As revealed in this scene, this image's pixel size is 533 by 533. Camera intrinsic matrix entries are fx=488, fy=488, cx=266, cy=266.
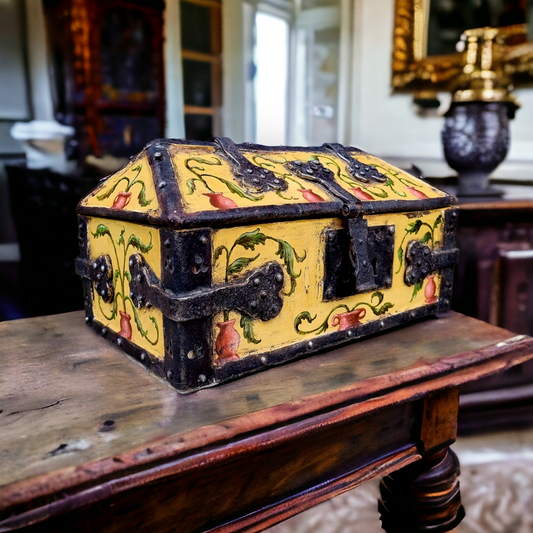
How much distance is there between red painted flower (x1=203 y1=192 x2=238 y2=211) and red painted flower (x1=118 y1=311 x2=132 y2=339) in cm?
27

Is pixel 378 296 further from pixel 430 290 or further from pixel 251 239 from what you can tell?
pixel 251 239

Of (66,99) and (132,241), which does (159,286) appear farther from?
(66,99)

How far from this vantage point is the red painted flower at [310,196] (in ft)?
2.75

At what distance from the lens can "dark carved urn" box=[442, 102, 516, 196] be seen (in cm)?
150

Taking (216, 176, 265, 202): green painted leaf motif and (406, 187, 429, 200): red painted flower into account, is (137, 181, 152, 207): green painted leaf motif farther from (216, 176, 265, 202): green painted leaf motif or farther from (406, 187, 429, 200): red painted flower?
(406, 187, 429, 200): red painted flower

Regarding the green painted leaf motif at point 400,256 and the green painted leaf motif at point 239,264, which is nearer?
the green painted leaf motif at point 239,264

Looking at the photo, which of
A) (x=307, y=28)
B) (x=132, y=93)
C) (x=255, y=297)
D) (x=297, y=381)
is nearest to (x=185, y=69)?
(x=132, y=93)

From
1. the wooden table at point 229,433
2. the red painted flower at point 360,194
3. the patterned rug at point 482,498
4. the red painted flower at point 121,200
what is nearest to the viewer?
the wooden table at point 229,433

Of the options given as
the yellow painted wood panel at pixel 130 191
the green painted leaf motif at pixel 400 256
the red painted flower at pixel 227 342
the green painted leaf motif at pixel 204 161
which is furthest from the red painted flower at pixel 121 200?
the green painted leaf motif at pixel 400 256

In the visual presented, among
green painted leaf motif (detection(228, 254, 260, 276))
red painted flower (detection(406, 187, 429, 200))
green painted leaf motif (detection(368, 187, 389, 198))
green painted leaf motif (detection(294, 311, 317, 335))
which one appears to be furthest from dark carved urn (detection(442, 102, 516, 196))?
green painted leaf motif (detection(228, 254, 260, 276))

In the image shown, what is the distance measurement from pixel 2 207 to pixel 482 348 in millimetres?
1246

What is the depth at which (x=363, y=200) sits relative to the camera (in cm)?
90

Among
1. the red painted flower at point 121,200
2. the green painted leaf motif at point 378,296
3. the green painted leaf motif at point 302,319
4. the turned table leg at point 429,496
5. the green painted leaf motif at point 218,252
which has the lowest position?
the turned table leg at point 429,496

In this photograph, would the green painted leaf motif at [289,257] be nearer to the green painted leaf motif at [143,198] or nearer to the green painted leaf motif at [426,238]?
the green painted leaf motif at [143,198]
